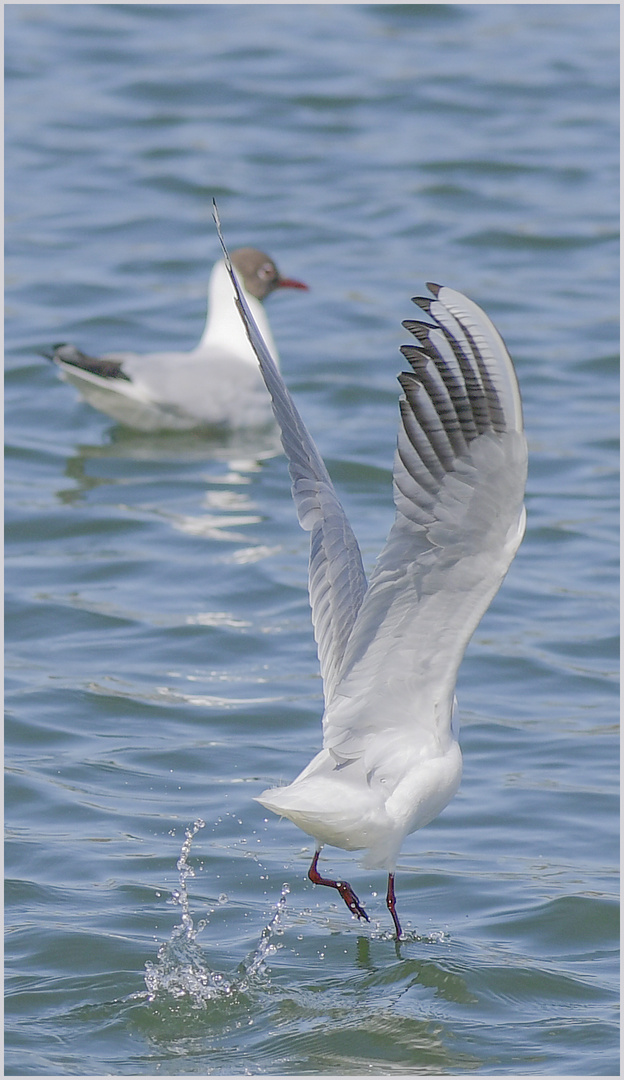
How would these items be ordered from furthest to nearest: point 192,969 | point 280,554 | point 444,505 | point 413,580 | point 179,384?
1. point 179,384
2. point 280,554
3. point 192,969
4. point 413,580
5. point 444,505

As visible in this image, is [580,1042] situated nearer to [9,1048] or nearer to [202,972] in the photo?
[202,972]

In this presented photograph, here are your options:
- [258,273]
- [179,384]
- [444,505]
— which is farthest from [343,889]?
[258,273]

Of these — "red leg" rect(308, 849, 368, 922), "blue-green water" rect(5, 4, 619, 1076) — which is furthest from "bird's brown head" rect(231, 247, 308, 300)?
"red leg" rect(308, 849, 368, 922)

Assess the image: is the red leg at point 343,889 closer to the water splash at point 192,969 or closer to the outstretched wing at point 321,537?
the water splash at point 192,969

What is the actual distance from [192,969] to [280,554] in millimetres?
3675

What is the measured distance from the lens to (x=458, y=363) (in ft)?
12.6

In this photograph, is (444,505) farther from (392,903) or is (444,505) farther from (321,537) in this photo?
(392,903)

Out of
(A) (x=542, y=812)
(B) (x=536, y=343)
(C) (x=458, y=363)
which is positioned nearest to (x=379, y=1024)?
(A) (x=542, y=812)

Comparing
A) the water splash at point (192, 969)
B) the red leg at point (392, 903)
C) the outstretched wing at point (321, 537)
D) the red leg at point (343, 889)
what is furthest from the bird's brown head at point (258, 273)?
the red leg at point (392, 903)

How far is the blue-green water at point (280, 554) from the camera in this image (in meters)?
4.85

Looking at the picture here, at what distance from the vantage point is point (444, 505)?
3.97 m

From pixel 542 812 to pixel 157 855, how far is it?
1.41 meters

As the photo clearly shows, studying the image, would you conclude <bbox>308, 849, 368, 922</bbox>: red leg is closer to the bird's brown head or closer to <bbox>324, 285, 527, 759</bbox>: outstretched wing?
<bbox>324, 285, 527, 759</bbox>: outstretched wing

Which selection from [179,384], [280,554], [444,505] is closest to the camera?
[444,505]
